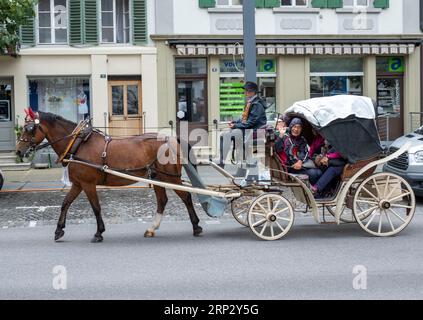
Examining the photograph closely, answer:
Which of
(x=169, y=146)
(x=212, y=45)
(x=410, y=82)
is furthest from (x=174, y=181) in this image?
(x=410, y=82)

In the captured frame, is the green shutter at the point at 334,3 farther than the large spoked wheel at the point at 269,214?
Yes

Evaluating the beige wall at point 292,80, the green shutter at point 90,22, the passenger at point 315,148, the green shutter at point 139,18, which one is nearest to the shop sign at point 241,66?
the beige wall at point 292,80

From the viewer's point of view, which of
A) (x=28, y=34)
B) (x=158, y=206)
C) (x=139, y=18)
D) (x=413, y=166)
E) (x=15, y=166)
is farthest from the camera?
(x=139, y=18)

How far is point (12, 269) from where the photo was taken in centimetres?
827

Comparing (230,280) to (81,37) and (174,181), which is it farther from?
(81,37)

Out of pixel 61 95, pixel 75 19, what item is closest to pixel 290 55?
pixel 75 19

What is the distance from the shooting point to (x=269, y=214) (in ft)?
31.5

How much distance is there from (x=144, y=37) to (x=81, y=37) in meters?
1.89

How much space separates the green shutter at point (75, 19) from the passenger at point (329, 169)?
43.5 feet

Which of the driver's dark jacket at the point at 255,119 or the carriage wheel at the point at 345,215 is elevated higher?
the driver's dark jacket at the point at 255,119

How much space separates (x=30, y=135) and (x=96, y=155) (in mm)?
979

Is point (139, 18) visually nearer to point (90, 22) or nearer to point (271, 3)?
point (90, 22)

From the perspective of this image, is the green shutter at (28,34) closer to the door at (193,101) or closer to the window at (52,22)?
the window at (52,22)

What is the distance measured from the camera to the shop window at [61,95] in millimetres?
21906
